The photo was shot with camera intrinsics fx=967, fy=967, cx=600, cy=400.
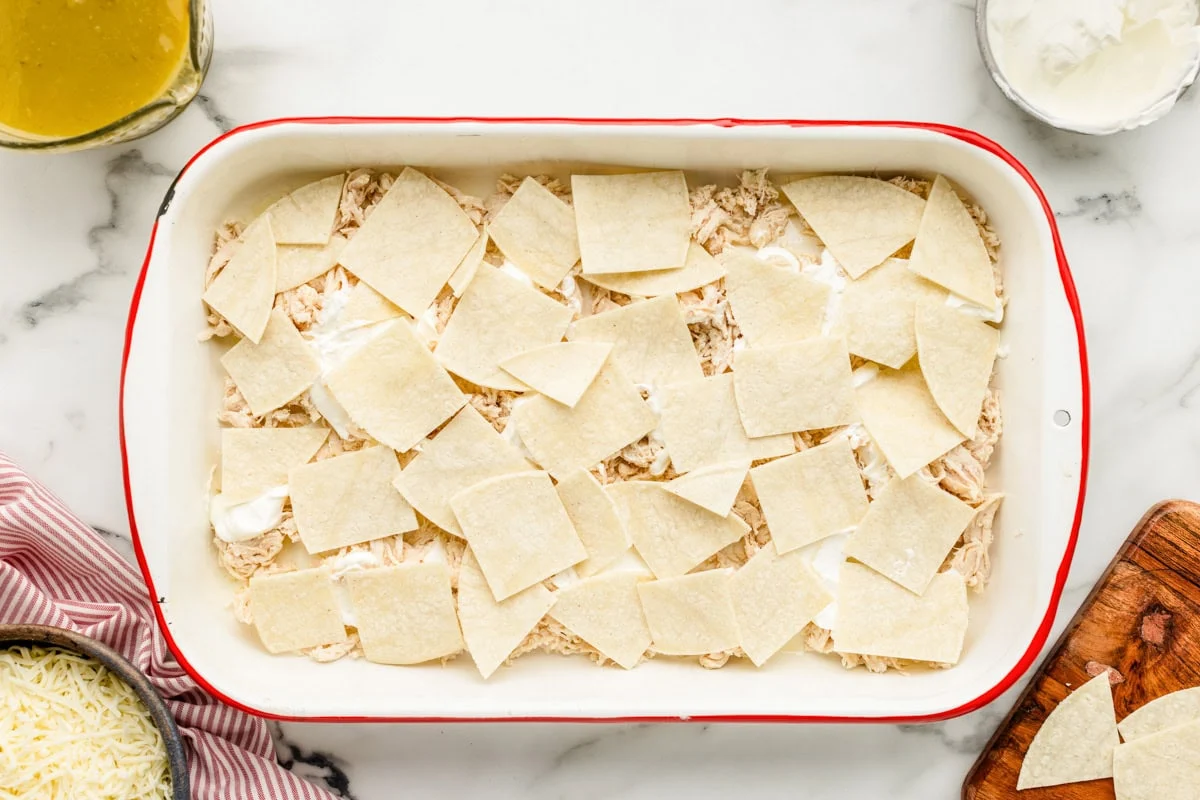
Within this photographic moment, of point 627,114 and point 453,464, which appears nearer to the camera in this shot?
point 453,464

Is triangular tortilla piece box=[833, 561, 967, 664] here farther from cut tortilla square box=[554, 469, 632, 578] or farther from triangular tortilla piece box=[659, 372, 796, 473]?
cut tortilla square box=[554, 469, 632, 578]

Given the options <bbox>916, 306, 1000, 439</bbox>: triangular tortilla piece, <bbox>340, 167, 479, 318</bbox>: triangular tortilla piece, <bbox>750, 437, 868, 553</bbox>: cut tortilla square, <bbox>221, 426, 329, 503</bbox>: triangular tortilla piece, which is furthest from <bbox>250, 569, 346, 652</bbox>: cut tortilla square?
<bbox>916, 306, 1000, 439</bbox>: triangular tortilla piece

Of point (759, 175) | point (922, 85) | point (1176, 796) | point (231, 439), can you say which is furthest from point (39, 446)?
point (1176, 796)

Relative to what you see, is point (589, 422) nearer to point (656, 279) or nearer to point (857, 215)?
point (656, 279)

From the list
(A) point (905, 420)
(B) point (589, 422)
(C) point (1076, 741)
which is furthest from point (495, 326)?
(C) point (1076, 741)

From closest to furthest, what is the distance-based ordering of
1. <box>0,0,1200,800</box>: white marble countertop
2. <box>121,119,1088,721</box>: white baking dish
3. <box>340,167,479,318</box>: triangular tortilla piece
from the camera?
<box>121,119,1088,721</box>: white baking dish → <box>340,167,479,318</box>: triangular tortilla piece → <box>0,0,1200,800</box>: white marble countertop

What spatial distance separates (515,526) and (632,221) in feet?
1.82

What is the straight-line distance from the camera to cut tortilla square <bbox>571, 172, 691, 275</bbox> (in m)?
1.62

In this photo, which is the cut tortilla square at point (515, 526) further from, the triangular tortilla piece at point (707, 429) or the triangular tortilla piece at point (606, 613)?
the triangular tortilla piece at point (707, 429)

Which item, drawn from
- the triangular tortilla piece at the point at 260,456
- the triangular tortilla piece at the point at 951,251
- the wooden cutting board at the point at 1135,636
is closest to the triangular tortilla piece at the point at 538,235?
the triangular tortilla piece at the point at 260,456

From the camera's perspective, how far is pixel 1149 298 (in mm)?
1836

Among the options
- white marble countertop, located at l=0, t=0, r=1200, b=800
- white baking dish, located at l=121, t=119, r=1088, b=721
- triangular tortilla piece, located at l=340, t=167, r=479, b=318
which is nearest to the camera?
white baking dish, located at l=121, t=119, r=1088, b=721

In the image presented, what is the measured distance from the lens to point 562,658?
1706mm

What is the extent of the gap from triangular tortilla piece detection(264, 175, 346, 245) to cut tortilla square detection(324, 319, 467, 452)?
214 millimetres
